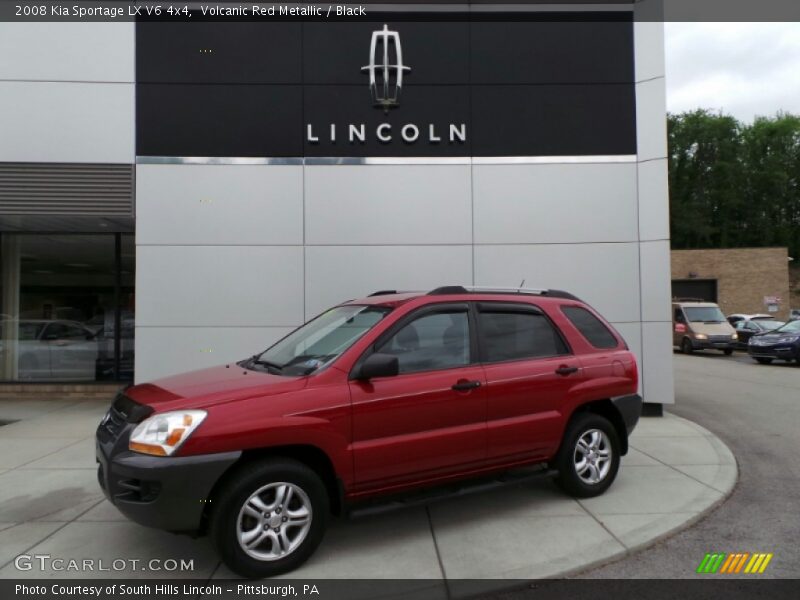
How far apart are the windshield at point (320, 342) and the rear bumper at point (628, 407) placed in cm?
231

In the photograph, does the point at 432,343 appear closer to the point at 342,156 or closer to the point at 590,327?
the point at 590,327

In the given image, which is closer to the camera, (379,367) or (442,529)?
Result: (379,367)

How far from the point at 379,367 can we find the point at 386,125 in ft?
19.4

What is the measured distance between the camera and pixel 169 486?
3.38 m

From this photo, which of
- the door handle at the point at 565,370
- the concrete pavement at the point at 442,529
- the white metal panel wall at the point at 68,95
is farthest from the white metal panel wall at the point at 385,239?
the door handle at the point at 565,370

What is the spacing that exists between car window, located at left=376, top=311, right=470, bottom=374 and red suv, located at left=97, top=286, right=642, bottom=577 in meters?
0.01

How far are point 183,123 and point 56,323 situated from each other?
499 centimetres

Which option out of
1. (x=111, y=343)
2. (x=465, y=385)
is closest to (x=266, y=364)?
(x=465, y=385)

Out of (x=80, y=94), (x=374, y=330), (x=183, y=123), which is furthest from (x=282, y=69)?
(x=374, y=330)

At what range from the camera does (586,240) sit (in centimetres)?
886

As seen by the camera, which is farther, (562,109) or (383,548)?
(562,109)

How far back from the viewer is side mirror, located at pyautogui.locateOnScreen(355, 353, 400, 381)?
3.85 meters

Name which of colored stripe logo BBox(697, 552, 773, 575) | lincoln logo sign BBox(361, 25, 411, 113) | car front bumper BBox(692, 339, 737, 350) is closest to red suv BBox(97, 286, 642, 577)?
colored stripe logo BBox(697, 552, 773, 575)

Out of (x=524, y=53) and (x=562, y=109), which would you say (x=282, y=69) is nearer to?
(x=524, y=53)
